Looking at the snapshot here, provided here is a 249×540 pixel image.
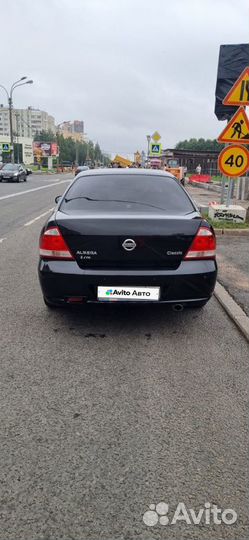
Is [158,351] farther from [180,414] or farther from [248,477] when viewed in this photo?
[248,477]

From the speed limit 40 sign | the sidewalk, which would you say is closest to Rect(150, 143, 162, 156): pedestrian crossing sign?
the speed limit 40 sign

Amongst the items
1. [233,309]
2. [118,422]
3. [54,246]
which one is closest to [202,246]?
[233,309]

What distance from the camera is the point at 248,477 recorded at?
2184 mm

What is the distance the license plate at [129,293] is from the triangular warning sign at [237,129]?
5.82 metres

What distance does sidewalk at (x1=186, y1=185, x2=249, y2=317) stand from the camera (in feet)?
16.9

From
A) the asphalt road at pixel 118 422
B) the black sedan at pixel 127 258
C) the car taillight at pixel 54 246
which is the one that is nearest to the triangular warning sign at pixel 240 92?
the black sedan at pixel 127 258

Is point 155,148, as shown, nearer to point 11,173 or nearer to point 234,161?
point 11,173

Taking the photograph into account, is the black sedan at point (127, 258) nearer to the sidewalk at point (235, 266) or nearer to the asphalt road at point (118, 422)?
the asphalt road at point (118, 422)

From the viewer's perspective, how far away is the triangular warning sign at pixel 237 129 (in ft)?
27.1

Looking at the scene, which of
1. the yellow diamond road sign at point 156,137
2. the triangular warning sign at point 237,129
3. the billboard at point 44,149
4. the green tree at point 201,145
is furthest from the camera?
the green tree at point 201,145

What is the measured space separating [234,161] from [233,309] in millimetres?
4828

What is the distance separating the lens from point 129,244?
361 cm

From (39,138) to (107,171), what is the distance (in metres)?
147

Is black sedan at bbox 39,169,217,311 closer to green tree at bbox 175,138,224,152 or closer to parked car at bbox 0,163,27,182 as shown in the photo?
parked car at bbox 0,163,27,182
